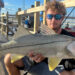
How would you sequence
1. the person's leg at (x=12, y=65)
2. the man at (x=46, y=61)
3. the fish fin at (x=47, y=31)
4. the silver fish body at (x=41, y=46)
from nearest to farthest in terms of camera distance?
the silver fish body at (x=41, y=46) < the fish fin at (x=47, y=31) < the man at (x=46, y=61) < the person's leg at (x=12, y=65)

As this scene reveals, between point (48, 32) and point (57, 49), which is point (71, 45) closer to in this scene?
point (57, 49)

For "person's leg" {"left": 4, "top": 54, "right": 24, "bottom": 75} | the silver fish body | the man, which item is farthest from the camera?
"person's leg" {"left": 4, "top": 54, "right": 24, "bottom": 75}

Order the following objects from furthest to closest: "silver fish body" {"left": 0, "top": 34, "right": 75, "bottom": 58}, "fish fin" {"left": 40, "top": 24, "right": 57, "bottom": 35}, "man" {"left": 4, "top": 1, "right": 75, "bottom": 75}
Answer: "man" {"left": 4, "top": 1, "right": 75, "bottom": 75} < "fish fin" {"left": 40, "top": 24, "right": 57, "bottom": 35} < "silver fish body" {"left": 0, "top": 34, "right": 75, "bottom": 58}

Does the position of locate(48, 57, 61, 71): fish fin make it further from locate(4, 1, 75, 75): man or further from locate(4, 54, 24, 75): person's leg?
locate(4, 54, 24, 75): person's leg

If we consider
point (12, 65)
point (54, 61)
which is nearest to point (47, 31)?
point (54, 61)

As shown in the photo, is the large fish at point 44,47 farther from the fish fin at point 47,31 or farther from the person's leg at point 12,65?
the person's leg at point 12,65

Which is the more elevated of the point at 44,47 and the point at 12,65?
the point at 44,47

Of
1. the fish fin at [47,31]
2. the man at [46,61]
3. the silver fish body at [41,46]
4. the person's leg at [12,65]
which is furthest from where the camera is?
the person's leg at [12,65]

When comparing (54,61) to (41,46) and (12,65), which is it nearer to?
(41,46)

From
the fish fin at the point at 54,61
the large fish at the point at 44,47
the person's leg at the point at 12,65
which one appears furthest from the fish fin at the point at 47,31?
the person's leg at the point at 12,65

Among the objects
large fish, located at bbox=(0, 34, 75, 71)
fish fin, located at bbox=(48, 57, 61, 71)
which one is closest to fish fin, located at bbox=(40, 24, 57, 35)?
large fish, located at bbox=(0, 34, 75, 71)

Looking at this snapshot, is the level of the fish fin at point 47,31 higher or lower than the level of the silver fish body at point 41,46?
higher

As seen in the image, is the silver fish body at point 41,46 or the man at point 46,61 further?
the man at point 46,61

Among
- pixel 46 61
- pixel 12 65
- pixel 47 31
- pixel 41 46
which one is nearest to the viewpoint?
pixel 41 46
